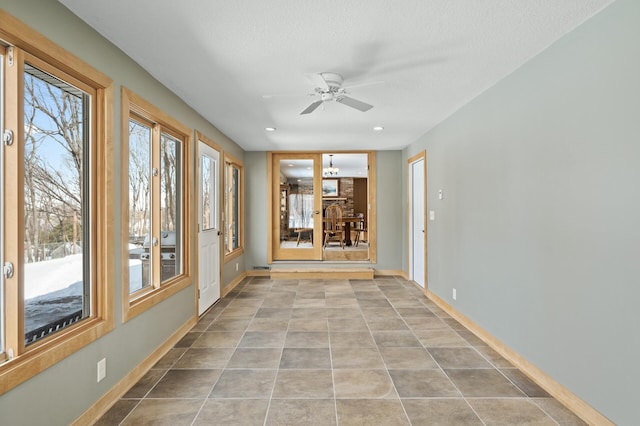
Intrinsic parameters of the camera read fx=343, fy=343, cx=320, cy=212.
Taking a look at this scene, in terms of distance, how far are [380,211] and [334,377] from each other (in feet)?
14.1

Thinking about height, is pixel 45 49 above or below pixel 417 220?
above

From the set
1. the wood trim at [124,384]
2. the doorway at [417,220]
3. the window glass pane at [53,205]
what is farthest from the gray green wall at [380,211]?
the window glass pane at [53,205]

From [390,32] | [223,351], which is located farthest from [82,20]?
[223,351]

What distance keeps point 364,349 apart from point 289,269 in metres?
3.44

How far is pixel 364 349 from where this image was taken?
3162mm

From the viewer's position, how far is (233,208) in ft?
19.8

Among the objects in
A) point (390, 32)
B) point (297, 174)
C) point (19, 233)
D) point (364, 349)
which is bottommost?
point (364, 349)

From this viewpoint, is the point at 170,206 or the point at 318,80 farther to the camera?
the point at 170,206

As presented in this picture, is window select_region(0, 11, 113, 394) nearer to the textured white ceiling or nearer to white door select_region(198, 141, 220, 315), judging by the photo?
the textured white ceiling

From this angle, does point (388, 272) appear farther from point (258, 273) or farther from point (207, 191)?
point (207, 191)

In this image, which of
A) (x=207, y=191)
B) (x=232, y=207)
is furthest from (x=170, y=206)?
(x=232, y=207)

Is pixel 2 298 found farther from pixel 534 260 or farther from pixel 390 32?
pixel 534 260

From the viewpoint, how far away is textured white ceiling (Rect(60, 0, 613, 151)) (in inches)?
76.9

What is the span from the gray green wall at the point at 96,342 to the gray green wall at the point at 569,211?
3.00 m
